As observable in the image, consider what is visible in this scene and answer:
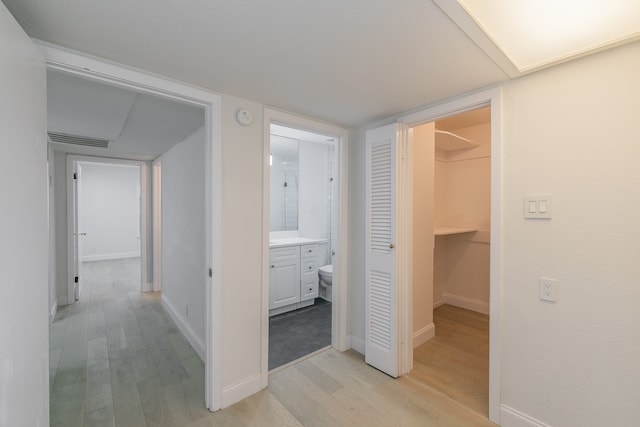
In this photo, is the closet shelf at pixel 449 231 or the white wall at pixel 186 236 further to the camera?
the closet shelf at pixel 449 231

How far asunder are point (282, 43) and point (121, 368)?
2.78m

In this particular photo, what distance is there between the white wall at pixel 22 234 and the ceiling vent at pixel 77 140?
2.28 m

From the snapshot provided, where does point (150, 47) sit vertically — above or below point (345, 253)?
above

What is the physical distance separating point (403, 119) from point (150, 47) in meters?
1.74

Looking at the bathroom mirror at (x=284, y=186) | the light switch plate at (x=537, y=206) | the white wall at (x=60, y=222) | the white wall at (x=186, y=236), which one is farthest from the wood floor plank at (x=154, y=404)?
the white wall at (x=60, y=222)

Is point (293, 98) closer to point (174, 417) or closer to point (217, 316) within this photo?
point (217, 316)

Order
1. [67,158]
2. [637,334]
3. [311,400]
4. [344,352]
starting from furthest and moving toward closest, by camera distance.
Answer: [67,158]
[344,352]
[311,400]
[637,334]

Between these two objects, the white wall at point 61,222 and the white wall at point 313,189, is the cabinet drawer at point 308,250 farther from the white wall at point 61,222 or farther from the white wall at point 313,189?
the white wall at point 61,222

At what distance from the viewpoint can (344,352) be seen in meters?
2.62

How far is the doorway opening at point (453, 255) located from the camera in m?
2.31

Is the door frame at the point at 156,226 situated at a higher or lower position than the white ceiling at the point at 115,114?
Result: lower

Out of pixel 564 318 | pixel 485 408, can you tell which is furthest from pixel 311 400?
pixel 564 318

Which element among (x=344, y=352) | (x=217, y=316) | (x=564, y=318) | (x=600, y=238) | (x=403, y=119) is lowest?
(x=344, y=352)

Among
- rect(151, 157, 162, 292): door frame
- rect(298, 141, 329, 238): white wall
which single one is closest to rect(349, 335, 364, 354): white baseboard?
rect(298, 141, 329, 238): white wall
